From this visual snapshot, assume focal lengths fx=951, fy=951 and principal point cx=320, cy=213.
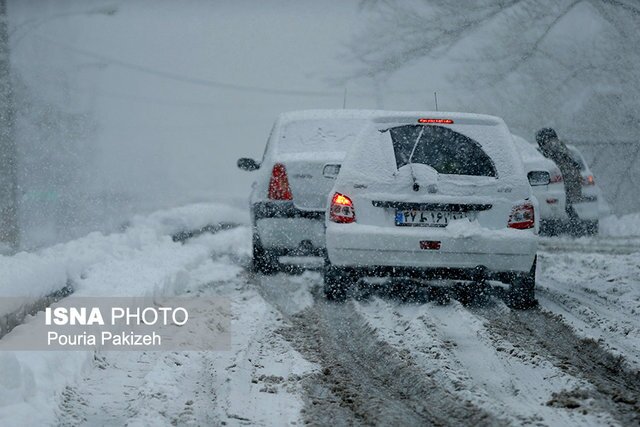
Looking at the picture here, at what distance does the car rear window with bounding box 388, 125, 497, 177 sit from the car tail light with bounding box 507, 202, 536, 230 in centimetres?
34

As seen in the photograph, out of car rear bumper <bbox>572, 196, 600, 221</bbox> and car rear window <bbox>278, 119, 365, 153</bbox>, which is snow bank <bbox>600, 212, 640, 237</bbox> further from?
car rear window <bbox>278, 119, 365, 153</bbox>

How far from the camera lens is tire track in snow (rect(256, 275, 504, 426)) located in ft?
13.9

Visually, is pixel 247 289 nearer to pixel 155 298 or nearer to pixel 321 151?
pixel 155 298

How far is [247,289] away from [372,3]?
49.4 ft

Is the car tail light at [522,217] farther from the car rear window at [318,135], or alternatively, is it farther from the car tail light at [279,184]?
the car rear window at [318,135]

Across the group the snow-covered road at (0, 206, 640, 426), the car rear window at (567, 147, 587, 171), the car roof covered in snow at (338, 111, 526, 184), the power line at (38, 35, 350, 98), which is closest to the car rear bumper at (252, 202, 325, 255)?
the snow-covered road at (0, 206, 640, 426)

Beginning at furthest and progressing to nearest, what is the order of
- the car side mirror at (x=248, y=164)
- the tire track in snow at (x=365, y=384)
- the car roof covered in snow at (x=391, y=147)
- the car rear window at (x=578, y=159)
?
the car rear window at (x=578, y=159)
the car side mirror at (x=248, y=164)
the car roof covered in snow at (x=391, y=147)
the tire track in snow at (x=365, y=384)

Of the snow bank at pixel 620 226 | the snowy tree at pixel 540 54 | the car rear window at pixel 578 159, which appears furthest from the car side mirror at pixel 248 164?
the snowy tree at pixel 540 54

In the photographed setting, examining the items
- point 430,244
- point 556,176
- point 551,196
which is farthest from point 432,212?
point 551,196

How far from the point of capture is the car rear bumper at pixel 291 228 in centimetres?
940

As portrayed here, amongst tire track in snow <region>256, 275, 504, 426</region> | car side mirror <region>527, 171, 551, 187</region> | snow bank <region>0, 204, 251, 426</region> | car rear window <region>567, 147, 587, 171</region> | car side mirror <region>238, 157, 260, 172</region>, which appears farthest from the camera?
car rear window <region>567, 147, 587, 171</region>

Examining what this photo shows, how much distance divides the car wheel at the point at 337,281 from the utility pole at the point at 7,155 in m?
8.82

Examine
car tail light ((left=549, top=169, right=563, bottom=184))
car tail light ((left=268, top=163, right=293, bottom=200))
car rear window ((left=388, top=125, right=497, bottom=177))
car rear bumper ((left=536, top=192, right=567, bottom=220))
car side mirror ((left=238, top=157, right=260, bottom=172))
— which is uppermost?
car rear window ((left=388, top=125, right=497, bottom=177))

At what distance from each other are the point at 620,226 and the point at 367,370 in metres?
15.7
